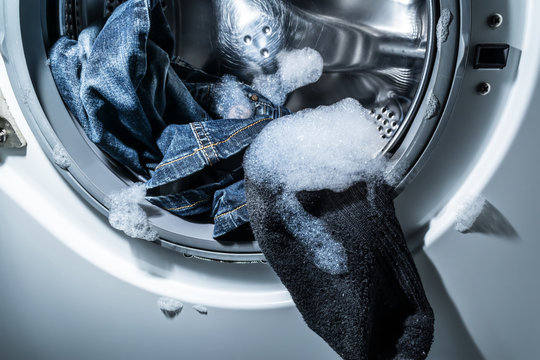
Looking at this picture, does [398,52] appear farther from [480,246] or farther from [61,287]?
[61,287]

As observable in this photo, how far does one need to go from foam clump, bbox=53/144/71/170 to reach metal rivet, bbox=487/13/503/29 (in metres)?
0.51

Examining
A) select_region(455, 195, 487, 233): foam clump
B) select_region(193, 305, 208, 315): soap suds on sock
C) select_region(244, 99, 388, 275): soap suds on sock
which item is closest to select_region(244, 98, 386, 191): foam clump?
select_region(244, 99, 388, 275): soap suds on sock

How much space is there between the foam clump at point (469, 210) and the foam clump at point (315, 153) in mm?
104

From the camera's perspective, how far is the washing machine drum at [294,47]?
0.55 meters

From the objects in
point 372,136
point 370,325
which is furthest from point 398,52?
point 370,325

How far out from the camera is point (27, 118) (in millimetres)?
573

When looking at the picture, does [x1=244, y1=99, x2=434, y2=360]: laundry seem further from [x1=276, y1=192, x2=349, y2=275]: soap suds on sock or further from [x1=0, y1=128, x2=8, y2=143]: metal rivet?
[x1=0, y1=128, x2=8, y2=143]: metal rivet

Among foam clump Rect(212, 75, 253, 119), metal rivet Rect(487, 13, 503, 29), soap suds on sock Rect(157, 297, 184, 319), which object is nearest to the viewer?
metal rivet Rect(487, 13, 503, 29)

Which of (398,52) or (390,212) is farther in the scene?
(398,52)

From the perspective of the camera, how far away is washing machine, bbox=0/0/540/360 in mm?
532

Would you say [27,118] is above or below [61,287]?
above

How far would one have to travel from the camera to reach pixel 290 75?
0.87m

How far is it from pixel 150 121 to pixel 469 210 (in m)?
0.44

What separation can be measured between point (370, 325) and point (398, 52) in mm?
411
